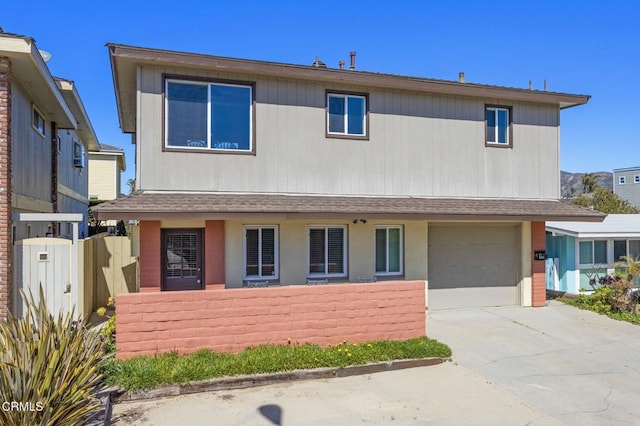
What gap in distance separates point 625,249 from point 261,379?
14.1m

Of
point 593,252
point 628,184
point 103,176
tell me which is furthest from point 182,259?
point 628,184

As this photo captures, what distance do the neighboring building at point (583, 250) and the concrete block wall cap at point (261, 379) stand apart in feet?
29.2

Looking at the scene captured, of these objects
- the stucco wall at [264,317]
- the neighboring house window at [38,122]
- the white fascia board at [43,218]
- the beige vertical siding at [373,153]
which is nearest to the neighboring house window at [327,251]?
the beige vertical siding at [373,153]

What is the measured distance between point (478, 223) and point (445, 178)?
1761mm

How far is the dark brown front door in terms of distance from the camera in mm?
9797

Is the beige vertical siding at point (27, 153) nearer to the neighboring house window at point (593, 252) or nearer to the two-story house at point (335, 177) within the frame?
the two-story house at point (335, 177)

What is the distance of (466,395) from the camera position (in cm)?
681

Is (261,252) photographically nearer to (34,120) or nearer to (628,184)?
(34,120)

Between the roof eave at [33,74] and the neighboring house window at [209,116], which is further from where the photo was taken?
the neighboring house window at [209,116]

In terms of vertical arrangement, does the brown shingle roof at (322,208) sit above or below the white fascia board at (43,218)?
above

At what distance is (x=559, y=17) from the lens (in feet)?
A: 40.7

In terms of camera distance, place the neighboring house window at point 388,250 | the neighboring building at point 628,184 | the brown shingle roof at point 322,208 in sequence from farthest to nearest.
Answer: the neighboring building at point 628,184 < the neighboring house window at point 388,250 < the brown shingle roof at point 322,208

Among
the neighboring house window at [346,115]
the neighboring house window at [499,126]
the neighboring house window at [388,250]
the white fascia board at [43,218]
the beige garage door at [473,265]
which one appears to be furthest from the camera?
the neighboring house window at [499,126]

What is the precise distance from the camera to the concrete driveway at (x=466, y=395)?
6016 mm
